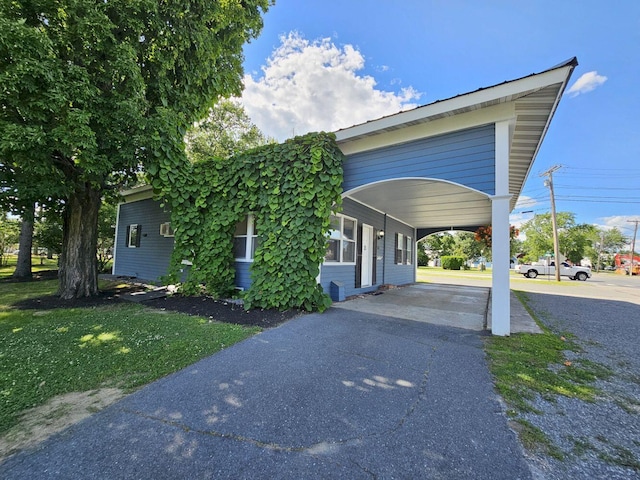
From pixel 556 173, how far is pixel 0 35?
93.7 feet

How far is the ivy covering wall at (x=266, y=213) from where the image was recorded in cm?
512

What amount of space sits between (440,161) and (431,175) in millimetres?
279

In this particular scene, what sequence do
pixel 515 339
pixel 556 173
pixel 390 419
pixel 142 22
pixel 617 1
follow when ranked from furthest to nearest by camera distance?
pixel 556 173 → pixel 617 1 → pixel 142 22 → pixel 515 339 → pixel 390 419

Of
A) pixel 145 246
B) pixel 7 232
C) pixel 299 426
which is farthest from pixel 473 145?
pixel 7 232

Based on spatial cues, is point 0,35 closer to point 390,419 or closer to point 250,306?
point 250,306

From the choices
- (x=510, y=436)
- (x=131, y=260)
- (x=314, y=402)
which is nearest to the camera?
(x=510, y=436)

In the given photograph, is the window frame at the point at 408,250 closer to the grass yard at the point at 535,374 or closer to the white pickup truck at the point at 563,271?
the grass yard at the point at 535,374

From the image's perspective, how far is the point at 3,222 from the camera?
1255 centimetres

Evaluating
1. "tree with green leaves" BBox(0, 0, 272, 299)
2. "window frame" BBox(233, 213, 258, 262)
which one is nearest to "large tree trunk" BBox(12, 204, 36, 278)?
"tree with green leaves" BBox(0, 0, 272, 299)

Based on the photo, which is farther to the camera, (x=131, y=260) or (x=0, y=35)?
(x=131, y=260)

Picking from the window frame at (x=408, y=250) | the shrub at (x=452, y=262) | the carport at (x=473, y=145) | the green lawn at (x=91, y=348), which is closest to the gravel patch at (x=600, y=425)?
the carport at (x=473, y=145)

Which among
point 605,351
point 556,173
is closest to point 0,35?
point 605,351

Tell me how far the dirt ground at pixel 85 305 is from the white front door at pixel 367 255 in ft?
13.0

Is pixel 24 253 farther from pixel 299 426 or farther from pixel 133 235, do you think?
pixel 299 426
